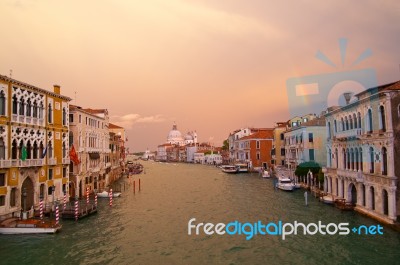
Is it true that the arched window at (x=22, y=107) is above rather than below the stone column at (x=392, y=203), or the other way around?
above

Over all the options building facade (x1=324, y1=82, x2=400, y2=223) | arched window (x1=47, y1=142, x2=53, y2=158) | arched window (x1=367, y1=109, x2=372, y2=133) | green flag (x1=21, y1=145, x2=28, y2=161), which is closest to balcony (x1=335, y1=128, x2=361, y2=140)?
building facade (x1=324, y1=82, x2=400, y2=223)

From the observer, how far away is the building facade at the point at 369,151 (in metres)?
18.1

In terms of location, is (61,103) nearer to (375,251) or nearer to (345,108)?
(345,108)

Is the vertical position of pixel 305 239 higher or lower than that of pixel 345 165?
lower

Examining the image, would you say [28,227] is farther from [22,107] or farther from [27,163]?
[22,107]

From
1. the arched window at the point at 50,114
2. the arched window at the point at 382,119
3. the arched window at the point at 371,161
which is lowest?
the arched window at the point at 371,161

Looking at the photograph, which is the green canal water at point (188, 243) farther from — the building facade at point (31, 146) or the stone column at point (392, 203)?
the building facade at point (31, 146)

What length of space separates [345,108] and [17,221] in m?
23.5

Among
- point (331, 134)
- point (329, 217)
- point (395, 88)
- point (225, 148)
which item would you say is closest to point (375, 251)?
point (329, 217)

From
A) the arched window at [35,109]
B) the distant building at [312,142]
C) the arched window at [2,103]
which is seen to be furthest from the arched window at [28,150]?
the distant building at [312,142]

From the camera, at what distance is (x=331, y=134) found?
2805 centimetres

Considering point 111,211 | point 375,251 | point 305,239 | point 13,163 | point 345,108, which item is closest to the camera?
point 375,251

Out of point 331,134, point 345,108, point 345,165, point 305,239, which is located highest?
point 345,108

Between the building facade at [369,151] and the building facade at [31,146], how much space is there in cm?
2242
